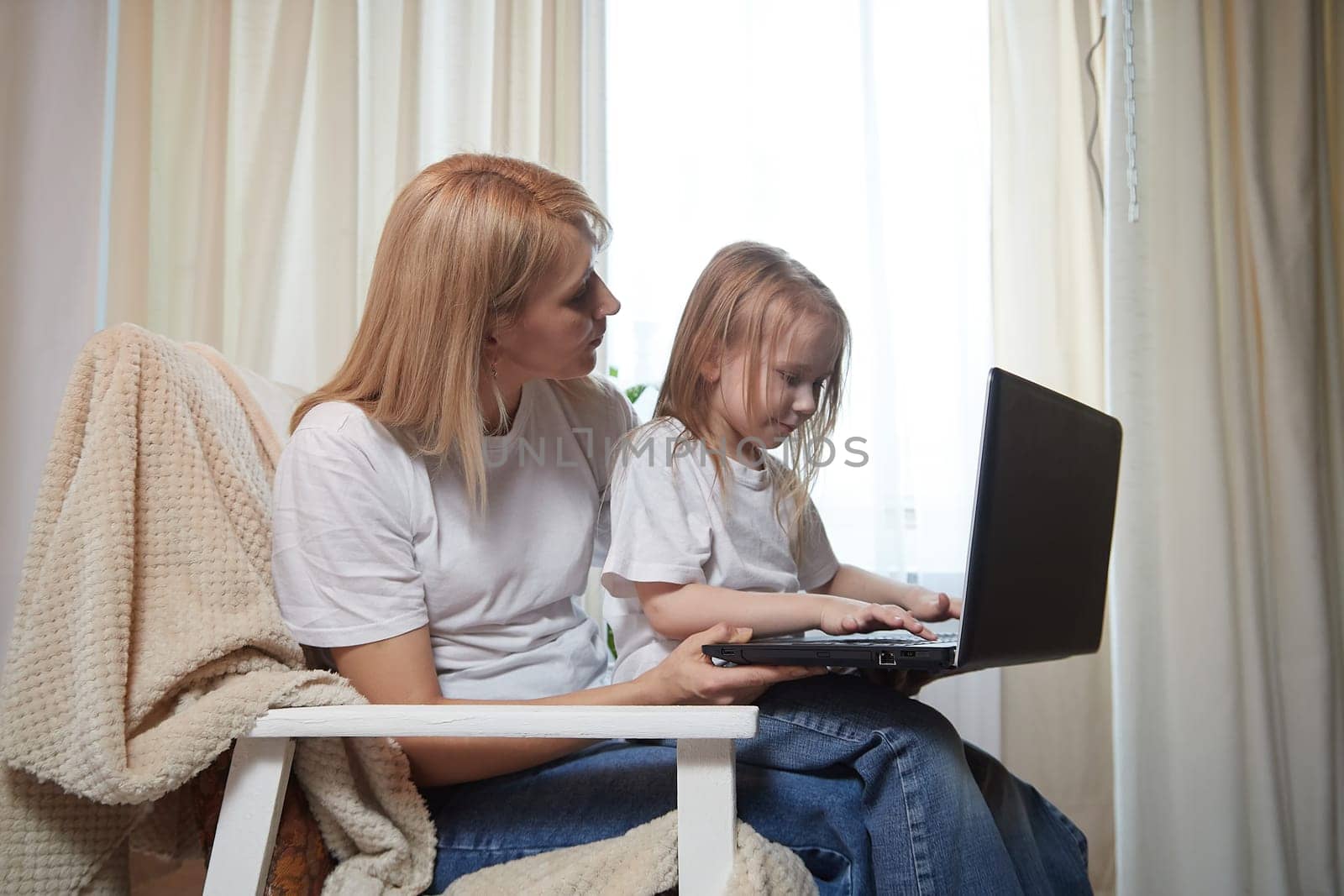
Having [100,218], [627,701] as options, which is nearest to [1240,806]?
[627,701]

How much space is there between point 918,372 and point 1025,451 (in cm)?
118

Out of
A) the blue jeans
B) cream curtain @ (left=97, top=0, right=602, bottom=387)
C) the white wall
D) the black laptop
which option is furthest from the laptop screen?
the white wall

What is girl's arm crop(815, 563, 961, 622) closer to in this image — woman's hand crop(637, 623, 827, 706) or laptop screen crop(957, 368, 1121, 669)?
laptop screen crop(957, 368, 1121, 669)

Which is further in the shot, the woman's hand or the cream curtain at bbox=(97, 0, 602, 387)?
the cream curtain at bbox=(97, 0, 602, 387)

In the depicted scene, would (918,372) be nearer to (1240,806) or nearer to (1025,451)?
(1240,806)

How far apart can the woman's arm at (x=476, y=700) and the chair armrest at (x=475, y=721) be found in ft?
0.32

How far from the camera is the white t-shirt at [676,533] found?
1020mm

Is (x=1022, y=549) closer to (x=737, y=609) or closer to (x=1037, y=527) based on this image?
(x=1037, y=527)

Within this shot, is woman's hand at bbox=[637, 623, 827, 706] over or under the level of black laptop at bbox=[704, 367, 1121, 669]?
under

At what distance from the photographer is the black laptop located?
74 centimetres

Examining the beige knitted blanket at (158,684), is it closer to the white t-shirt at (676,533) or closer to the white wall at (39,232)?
the white t-shirt at (676,533)

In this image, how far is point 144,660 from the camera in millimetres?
763

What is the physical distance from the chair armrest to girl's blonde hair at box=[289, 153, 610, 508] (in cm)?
28

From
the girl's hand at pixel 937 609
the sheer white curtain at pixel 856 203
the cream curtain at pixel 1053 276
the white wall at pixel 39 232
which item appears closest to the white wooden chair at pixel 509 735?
the girl's hand at pixel 937 609
